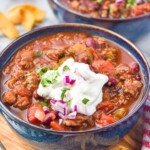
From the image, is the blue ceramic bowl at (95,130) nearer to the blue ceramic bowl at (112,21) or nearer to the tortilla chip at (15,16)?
the blue ceramic bowl at (112,21)

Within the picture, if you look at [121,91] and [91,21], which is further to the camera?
[91,21]

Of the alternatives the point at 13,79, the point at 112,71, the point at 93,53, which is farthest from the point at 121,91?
the point at 13,79

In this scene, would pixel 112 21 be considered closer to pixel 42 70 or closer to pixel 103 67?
pixel 103 67

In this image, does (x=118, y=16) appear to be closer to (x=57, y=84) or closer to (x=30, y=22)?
(x=30, y=22)

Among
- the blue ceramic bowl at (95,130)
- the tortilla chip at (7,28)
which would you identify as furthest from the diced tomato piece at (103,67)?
the tortilla chip at (7,28)

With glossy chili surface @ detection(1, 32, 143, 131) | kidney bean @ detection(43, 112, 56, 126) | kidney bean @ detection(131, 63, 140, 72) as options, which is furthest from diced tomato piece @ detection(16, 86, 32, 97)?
kidney bean @ detection(131, 63, 140, 72)

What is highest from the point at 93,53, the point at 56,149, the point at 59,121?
the point at 93,53
